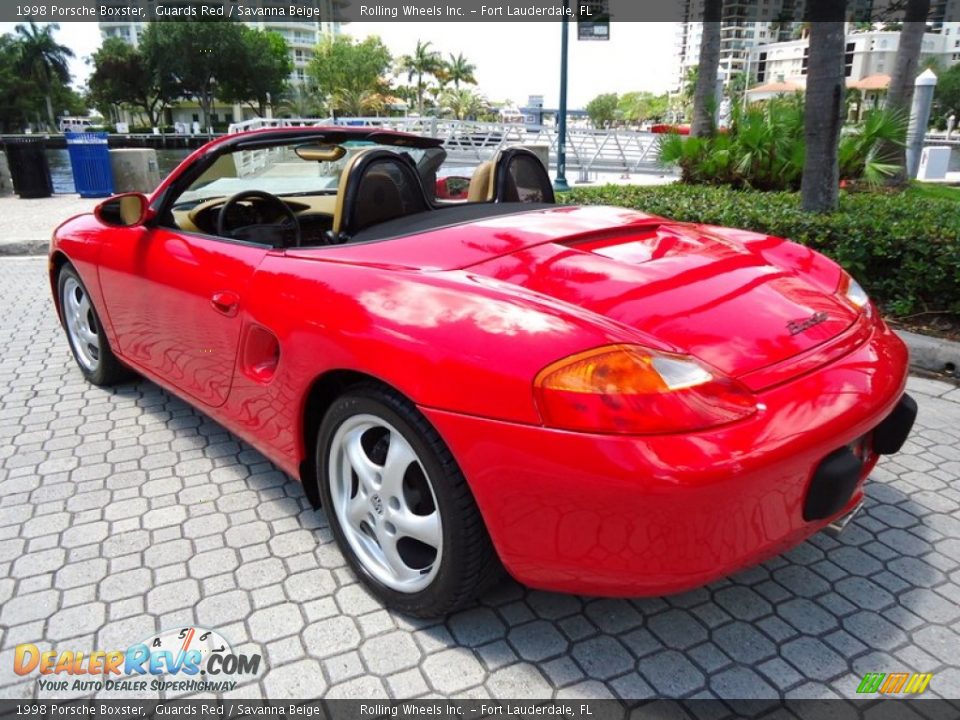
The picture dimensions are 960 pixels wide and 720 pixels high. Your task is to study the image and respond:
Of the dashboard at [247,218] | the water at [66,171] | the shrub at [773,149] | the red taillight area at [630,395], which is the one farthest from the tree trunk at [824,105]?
the water at [66,171]

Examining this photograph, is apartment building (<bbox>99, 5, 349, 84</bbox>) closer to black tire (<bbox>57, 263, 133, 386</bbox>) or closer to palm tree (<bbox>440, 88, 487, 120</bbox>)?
palm tree (<bbox>440, 88, 487, 120</bbox>)

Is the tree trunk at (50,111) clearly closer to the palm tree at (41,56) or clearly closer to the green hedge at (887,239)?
the palm tree at (41,56)

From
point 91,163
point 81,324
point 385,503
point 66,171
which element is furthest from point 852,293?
point 66,171

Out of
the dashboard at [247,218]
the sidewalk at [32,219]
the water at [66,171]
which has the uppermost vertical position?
the dashboard at [247,218]

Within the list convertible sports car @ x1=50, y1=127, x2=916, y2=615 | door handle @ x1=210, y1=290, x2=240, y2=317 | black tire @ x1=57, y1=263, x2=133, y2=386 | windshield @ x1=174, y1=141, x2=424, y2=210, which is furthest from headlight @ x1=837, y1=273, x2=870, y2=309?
black tire @ x1=57, y1=263, x2=133, y2=386

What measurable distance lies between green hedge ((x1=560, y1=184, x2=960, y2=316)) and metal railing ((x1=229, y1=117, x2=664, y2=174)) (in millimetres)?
12789

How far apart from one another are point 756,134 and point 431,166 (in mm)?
6900

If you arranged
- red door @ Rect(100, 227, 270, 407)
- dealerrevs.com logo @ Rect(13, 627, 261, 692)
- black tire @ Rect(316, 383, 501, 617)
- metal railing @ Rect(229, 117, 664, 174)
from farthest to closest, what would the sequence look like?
metal railing @ Rect(229, 117, 664, 174)
red door @ Rect(100, 227, 270, 407)
dealerrevs.com logo @ Rect(13, 627, 261, 692)
black tire @ Rect(316, 383, 501, 617)

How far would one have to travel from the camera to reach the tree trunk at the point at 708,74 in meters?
11.4

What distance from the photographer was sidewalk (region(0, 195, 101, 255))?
29.8ft

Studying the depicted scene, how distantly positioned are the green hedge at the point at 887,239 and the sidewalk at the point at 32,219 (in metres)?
8.01

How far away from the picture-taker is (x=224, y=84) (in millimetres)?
63000

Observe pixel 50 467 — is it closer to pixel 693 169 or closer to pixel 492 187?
pixel 492 187

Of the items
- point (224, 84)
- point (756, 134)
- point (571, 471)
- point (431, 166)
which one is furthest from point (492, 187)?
point (224, 84)
